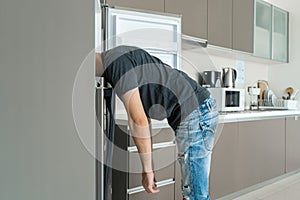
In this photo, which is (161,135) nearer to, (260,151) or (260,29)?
(260,151)

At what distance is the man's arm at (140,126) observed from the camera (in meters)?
1.11

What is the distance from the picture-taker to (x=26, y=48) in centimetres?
85

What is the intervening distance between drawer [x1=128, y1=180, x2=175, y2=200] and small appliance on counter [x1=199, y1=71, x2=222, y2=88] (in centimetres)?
145

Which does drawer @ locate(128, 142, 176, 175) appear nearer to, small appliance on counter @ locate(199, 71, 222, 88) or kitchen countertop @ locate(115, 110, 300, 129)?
kitchen countertop @ locate(115, 110, 300, 129)

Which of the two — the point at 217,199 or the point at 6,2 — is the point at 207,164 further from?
the point at 217,199

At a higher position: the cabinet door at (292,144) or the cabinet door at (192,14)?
the cabinet door at (192,14)

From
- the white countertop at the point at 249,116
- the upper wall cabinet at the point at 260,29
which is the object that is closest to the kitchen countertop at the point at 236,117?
the white countertop at the point at 249,116

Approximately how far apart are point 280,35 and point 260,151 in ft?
6.25

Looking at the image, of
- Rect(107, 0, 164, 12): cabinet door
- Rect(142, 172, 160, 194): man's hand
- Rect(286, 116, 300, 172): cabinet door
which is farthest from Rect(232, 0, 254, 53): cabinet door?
Rect(142, 172, 160, 194): man's hand

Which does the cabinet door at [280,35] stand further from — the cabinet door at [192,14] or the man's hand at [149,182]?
the man's hand at [149,182]

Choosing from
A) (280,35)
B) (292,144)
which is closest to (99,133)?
(292,144)

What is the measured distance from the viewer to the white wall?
13.8ft

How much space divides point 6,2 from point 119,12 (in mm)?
1358

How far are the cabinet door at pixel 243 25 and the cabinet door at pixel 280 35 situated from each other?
0.65 metres
